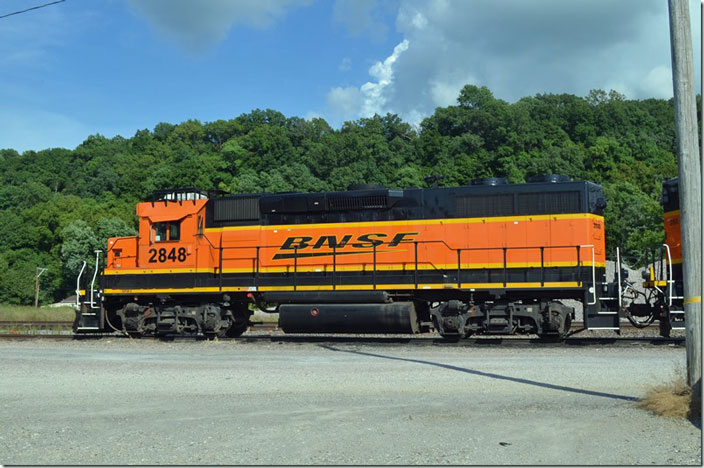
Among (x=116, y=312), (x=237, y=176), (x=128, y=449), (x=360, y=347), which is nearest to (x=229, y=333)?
(x=116, y=312)

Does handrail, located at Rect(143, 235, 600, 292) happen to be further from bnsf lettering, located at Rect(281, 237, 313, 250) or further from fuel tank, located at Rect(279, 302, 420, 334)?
fuel tank, located at Rect(279, 302, 420, 334)

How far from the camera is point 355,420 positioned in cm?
→ 768

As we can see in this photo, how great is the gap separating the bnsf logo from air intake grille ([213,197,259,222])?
51.8 inches

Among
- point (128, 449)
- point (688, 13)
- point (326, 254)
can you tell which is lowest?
point (128, 449)

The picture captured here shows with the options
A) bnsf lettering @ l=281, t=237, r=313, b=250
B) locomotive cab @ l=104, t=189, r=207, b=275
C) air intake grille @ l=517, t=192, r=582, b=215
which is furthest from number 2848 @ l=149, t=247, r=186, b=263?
air intake grille @ l=517, t=192, r=582, b=215

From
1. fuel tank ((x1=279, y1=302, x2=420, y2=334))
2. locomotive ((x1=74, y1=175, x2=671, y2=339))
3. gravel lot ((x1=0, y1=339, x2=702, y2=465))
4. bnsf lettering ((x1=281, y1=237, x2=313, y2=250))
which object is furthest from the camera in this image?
bnsf lettering ((x1=281, y1=237, x2=313, y2=250))

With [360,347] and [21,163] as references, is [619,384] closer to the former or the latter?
[360,347]

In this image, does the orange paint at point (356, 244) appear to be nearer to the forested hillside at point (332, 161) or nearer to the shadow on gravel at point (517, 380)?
the shadow on gravel at point (517, 380)

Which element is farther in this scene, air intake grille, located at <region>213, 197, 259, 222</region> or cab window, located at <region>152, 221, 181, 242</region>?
cab window, located at <region>152, 221, 181, 242</region>

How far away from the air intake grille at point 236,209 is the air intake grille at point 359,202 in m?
2.20

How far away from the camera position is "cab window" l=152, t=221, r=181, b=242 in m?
19.2

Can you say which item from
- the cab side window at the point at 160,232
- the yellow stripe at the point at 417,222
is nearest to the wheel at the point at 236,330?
the yellow stripe at the point at 417,222

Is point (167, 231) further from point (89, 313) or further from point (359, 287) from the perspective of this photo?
point (359, 287)

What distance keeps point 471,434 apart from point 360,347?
30.7 ft
